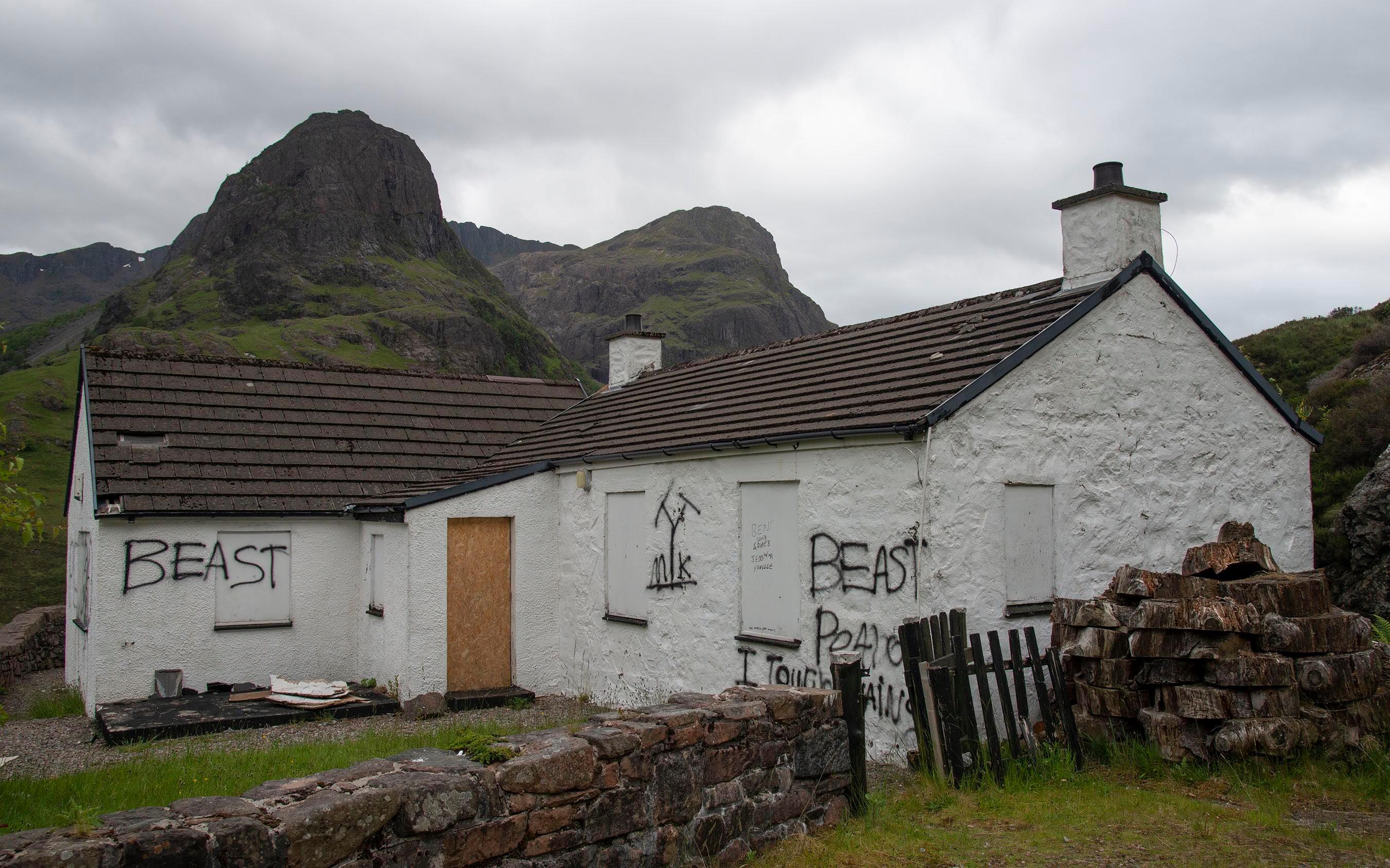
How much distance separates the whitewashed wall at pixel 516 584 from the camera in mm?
12984

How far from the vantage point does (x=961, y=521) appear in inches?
352

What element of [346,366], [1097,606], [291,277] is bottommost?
[1097,606]

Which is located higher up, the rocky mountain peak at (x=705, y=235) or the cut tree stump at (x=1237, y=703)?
the rocky mountain peak at (x=705, y=235)

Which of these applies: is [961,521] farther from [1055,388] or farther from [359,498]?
[359,498]

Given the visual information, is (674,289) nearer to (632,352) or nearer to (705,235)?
(705,235)

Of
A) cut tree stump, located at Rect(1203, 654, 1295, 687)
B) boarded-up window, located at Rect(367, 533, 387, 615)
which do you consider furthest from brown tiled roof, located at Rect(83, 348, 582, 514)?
cut tree stump, located at Rect(1203, 654, 1295, 687)

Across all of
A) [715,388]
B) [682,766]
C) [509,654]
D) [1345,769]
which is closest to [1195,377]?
[1345,769]

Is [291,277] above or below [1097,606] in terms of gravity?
above

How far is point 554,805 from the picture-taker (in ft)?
16.3

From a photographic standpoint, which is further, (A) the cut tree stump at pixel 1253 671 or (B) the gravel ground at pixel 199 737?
(B) the gravel ground at pixel 199 737

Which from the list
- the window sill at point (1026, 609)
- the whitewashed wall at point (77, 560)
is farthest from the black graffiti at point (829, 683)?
the whitewashed wall at point (77, 560)

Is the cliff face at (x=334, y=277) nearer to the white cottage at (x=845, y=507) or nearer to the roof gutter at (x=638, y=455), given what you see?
the roof gutter at (x=638, y=455)

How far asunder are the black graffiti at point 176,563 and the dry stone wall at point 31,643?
4.74 m

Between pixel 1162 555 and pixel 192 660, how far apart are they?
12440 mm
